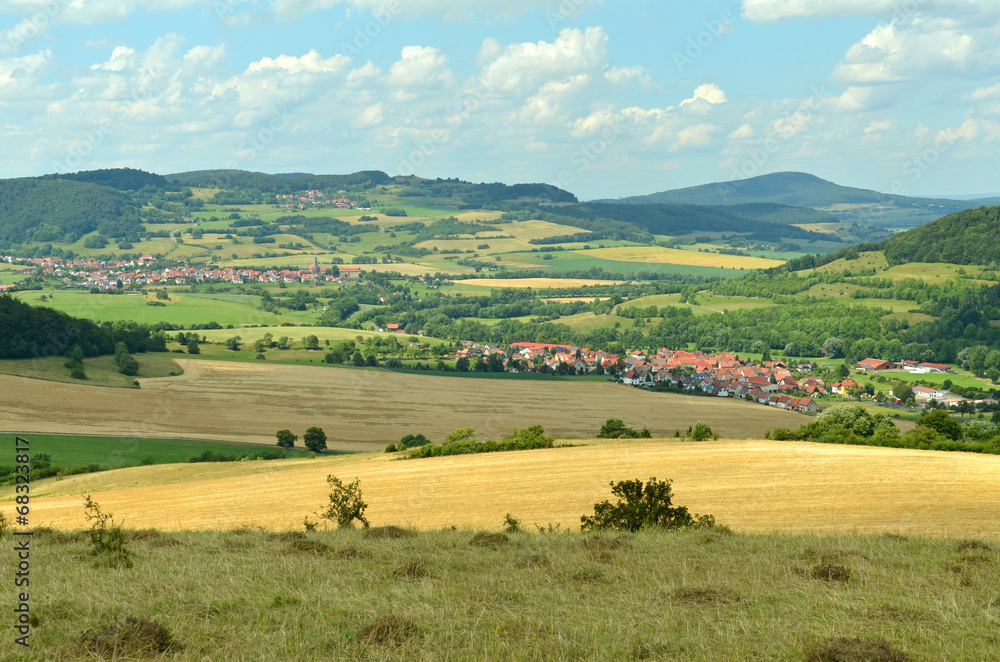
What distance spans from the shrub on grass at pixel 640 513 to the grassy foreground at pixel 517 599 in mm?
3622

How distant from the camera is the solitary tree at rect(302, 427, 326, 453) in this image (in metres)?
53.5

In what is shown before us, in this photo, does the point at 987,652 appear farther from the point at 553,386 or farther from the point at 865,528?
the point at 553,386

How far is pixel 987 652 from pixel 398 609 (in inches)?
230

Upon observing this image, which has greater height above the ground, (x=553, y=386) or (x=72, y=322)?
(x=72, y=322)

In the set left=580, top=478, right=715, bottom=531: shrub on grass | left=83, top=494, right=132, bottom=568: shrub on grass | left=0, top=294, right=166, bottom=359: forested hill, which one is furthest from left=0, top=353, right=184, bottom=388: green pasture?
left=580, top=478, right=715, bottom=531: shrub on grass

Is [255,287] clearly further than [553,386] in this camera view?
Yes

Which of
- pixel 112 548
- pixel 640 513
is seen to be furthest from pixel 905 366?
pixel 112 548

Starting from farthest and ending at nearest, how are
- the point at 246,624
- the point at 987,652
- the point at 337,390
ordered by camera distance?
the point at 337,390 → the point at 246,624 → the point at 987,652

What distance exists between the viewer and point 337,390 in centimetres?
7600

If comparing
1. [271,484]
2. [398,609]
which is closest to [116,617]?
[398,609]

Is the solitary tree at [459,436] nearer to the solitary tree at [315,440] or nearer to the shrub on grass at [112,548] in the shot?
the solitary tree at [315,440]

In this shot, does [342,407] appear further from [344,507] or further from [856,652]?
[856,652]

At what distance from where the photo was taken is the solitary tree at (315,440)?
175 feet

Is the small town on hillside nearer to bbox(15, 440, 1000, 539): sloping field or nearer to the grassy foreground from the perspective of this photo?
bbox(15, 440, 1000, 539): sloping field
